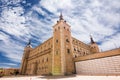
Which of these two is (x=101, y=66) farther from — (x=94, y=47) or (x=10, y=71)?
(x=10, y=71)

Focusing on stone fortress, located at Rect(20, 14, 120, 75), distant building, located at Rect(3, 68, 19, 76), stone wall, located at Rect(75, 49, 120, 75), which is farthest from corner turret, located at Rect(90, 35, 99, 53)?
distant building, located at Rect(3, 68, 19, 76)

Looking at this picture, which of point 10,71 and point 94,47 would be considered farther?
point 10,71

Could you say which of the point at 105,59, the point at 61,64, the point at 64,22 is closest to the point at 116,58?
the point at 105,59

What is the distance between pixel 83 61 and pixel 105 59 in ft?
17.8

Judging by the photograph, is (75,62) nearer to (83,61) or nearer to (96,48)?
(83,61)

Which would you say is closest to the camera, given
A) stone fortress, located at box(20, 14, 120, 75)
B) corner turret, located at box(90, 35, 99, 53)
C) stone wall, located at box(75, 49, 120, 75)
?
stone wall, located at box(75, 49, 120, 75)

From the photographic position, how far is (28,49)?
49594 mm

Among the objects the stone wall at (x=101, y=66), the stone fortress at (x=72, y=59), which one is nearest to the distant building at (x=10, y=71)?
the stone fortress at (x=72, y=59)

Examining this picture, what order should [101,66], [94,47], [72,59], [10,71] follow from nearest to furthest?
[101,66] < [72,59] < [94,47] < [10,71]

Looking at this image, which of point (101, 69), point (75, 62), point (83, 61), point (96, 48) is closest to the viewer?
point (101, 69)

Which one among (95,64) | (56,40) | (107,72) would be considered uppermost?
(56,40)

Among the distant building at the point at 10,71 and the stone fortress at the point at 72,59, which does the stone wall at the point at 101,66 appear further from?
the distant building at the point at 10,71

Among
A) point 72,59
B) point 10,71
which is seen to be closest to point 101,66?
point 72,59

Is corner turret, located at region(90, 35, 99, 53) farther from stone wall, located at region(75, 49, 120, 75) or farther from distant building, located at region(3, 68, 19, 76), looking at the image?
distant building, located at region(3, 68, 19, 76)
